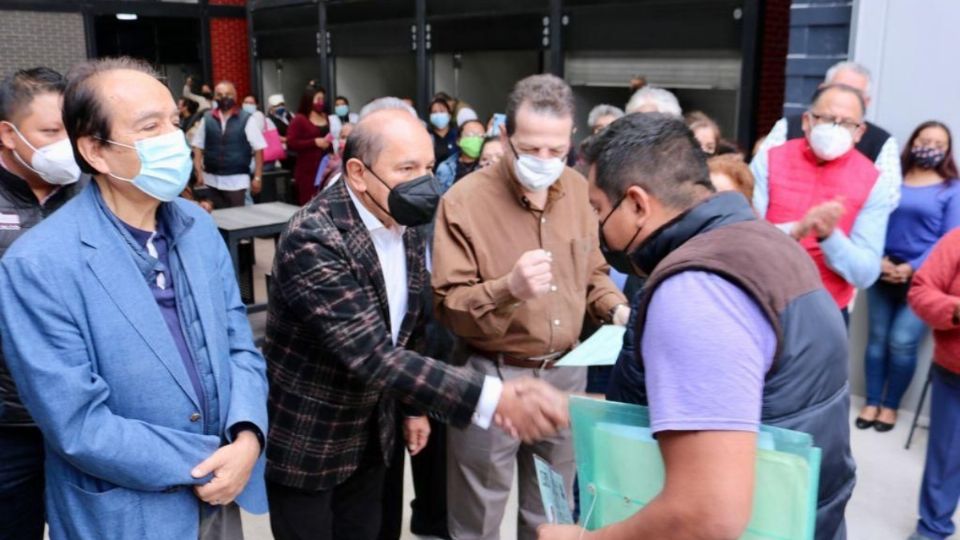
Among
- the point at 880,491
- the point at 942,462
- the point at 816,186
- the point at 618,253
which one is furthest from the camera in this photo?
the point at 880,491

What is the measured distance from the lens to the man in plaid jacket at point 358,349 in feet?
6.17

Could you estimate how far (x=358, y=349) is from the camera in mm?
1881

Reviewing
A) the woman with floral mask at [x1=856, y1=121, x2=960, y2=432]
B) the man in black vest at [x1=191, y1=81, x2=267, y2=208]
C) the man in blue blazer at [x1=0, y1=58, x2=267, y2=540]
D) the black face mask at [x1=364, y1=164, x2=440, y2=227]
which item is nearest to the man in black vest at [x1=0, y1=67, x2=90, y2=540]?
the man in blue blazer at [x1=0, y1=58, x2=267, y2=540]

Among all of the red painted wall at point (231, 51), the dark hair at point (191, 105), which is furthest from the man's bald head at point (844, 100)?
the red painted wall at point (231, 51)

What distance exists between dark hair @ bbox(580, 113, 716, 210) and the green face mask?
13.0ft

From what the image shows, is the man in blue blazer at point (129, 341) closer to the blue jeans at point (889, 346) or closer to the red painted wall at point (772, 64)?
the blue jeans at point (889, 346)

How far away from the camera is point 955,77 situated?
401cm

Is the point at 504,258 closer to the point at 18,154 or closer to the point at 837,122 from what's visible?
the point at 18,154

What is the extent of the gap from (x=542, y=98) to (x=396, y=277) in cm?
73

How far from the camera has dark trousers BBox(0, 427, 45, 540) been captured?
191 cm

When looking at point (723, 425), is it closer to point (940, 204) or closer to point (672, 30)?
point (940, 204)

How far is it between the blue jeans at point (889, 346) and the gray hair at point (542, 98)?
8.43ft

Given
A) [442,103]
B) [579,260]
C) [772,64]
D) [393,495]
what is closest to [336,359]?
[393,495]

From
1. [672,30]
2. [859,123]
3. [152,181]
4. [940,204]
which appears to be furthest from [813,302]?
[672,30]
